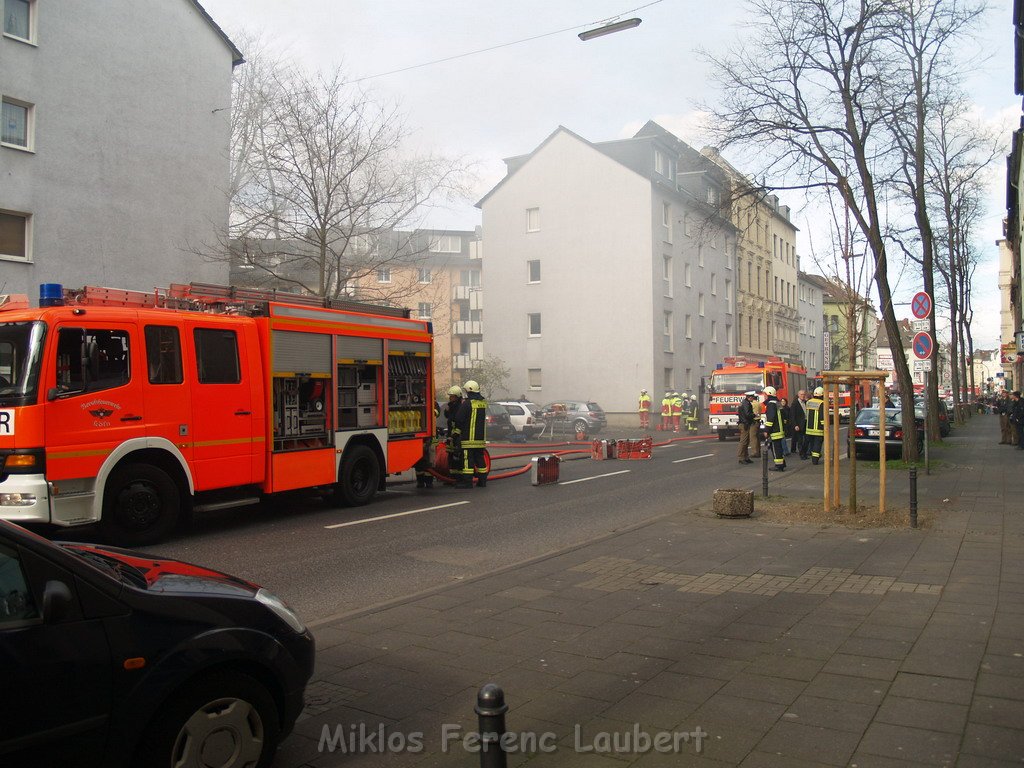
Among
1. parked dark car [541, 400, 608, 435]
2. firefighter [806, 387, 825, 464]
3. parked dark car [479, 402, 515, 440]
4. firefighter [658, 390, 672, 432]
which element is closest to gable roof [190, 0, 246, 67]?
parked dark car [479, 402, 515, 440]

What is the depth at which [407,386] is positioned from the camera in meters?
13.9

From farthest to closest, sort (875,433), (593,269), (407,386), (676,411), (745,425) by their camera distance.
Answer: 1. (593,269)
2. (676,411)
3. (875,433)
4. (745,425)
5. (407,386)

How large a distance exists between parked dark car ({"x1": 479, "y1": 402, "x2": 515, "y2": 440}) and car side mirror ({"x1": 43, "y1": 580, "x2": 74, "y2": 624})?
29.4 meters

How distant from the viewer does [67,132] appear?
2156cm

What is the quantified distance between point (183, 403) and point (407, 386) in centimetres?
447

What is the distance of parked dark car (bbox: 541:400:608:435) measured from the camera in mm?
36156

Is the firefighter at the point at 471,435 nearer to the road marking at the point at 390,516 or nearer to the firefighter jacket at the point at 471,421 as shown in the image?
the firefighter jacket at the point at 471,421

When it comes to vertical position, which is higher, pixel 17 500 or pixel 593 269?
pixel 593 269

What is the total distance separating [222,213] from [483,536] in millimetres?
19199

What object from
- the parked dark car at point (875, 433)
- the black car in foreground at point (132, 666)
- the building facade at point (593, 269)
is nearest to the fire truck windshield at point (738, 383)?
the parked dark car at point (875, 433)

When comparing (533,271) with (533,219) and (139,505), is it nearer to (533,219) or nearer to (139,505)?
(533,219)

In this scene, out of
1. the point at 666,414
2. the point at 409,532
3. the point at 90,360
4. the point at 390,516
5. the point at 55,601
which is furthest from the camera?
the point at 666,414

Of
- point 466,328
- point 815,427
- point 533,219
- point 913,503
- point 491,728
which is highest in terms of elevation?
point 533,219

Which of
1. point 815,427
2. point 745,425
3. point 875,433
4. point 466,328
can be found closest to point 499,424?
point 745,425
